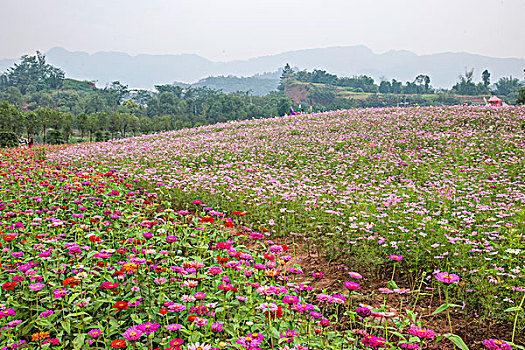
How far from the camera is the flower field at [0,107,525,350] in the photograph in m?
2.62

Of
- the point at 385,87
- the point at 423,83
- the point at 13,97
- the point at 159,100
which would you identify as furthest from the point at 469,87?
the point at 13,97

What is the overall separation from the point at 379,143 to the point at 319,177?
14.2 feet

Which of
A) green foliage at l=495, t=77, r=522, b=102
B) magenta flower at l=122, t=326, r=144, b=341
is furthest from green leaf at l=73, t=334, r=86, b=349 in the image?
green foliage at l=495, t=77, r=522, b=102

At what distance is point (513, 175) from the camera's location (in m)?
8.21

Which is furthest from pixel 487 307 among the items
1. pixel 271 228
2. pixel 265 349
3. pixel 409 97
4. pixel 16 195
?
pixel 409 97

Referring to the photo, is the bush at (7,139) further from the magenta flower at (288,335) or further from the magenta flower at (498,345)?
the magenta flower at (498,345)

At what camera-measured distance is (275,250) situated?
10.1ft

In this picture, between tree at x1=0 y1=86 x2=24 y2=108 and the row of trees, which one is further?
the row of trees

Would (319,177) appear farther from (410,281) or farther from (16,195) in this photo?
(16,195)

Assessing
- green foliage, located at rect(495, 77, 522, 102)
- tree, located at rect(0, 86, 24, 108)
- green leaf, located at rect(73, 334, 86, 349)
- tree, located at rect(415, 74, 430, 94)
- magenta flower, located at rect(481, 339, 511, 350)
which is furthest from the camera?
tree, located at rect(415, 74, 430, 94)

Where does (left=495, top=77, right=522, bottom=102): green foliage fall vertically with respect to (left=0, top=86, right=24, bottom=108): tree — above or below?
above

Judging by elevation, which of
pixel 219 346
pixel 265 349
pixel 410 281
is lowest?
pixel 410 281

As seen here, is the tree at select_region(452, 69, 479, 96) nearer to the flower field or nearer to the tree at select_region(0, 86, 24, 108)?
the flower field

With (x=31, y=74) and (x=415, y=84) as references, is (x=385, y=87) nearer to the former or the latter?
(x=415, y=84)
